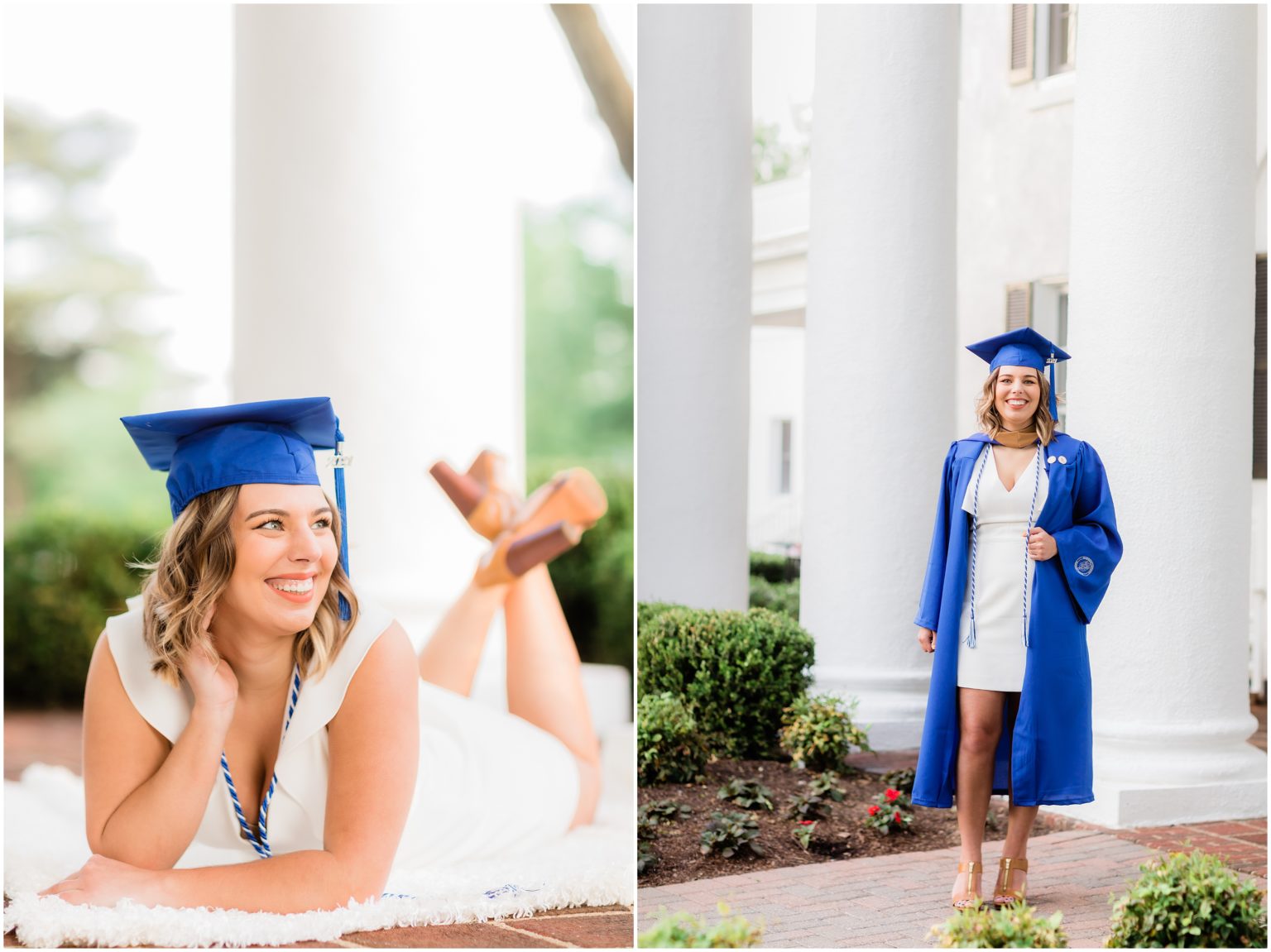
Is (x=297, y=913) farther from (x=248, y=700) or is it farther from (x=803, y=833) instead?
(x=803, y=833)

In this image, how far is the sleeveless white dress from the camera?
3088mm

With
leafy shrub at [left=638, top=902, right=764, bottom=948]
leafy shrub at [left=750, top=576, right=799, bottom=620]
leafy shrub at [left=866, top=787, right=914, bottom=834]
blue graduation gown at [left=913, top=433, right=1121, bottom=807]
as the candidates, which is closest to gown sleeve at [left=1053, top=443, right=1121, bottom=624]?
blue graduation gown at [left=913, top=433, right=1121, bottom=807]

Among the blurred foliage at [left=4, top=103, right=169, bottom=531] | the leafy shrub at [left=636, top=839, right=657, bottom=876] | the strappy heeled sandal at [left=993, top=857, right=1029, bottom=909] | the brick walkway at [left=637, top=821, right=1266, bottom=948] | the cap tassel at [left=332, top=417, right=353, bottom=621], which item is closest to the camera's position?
the cap tassel at [left=332, top=417, right=353, bottom=621]

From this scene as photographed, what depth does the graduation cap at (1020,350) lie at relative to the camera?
146 inches

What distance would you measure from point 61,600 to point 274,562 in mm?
6676

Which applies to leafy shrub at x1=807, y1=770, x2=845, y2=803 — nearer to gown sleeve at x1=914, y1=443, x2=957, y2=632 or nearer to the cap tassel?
gown sleeve at x1=914, y1=443, x2=957, y2=632

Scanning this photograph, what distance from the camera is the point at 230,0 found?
4.15 meters

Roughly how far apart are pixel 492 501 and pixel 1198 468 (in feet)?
8.35

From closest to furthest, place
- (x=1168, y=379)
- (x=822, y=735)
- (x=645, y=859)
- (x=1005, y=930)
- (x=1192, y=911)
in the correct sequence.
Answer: (x=1005, y=930), (x=1192, y=911), (x=645, y=859), (x=1168, y=379), (x=822, y=735)

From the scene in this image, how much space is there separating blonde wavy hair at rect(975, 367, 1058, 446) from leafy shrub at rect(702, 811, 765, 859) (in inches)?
61.4

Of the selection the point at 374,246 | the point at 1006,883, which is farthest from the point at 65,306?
the point at 1006,883

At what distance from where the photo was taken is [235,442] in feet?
10.0

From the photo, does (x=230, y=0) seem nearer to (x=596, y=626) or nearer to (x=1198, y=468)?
(x=1198, y=468)

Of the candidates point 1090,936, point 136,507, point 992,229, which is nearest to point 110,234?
point 136,507
